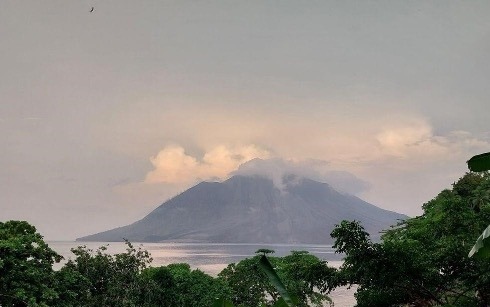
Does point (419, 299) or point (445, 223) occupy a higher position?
point (445, 223)

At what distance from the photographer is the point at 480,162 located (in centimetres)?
413

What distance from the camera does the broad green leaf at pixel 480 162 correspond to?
157 inches

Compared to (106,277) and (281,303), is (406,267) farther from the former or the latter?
(106,277)

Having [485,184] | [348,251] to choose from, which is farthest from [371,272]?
[485,184]

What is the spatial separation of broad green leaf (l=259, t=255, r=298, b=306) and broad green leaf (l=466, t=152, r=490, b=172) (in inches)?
92.9

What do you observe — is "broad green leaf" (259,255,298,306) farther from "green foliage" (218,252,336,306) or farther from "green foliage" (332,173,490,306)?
"green foliage" (218,252,336,306)

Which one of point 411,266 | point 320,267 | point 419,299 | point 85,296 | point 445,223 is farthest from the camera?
point 85,296

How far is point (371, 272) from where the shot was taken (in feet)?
62.4

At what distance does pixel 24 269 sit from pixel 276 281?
25.3m

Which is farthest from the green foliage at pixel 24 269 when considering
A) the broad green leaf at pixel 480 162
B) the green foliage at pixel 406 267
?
the broad green leaf at pixel 480 162

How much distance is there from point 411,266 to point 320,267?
4.91m

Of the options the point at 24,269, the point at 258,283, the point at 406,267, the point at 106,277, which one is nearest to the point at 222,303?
the point at 406,267

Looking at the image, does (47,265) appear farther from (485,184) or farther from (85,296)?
(485,184)

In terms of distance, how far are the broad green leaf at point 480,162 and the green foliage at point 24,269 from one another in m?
22.8
